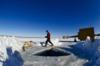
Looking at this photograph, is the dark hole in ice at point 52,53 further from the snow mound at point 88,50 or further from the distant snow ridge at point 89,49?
the distant snow ridge at point 89,49

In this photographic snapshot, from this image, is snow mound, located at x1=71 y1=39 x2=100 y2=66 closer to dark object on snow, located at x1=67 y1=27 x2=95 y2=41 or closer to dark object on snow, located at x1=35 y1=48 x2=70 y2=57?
dark object on snow, located at x1=35 y1=48 x2=70 y2=57

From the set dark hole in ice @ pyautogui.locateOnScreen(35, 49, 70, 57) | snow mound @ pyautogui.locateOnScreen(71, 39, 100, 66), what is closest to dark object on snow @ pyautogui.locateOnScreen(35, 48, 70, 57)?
dark hole in ice @ pyautogui.locateOnScreen(35, 49, 70, 57)

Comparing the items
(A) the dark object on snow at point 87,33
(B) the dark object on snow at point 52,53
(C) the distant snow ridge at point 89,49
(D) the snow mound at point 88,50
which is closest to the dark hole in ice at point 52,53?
(B) the dark object on snow at point 52,53

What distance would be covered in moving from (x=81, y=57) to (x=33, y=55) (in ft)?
13.2

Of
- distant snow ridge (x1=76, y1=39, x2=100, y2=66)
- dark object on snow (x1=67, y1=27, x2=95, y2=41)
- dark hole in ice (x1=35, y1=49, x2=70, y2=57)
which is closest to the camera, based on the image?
distant snow ridge (x1=76, y1=39, x2=100, y2=66)

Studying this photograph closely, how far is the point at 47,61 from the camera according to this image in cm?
1738

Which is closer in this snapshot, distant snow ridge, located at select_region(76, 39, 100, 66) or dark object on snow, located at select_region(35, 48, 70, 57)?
distant snow ridge, located at select_region(76, 39, 100, 66)

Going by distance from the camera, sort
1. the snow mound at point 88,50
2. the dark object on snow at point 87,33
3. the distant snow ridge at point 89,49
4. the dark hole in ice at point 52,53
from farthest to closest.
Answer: the dark object on snow at point 87,33
the dark hole in ice at point 52,53
the snow mound at point 88,50
the distant snow ridge at point 89,49

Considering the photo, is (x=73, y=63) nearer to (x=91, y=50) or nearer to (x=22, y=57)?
(x=91, y=50)

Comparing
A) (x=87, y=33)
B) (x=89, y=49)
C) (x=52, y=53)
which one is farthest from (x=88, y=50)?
(x=87, y=33)

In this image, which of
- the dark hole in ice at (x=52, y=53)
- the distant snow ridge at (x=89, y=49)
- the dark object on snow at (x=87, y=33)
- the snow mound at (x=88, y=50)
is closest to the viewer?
the distant snow ridge at (x=89, y=49)

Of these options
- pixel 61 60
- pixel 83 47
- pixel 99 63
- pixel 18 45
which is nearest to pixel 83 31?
pixel 18 45

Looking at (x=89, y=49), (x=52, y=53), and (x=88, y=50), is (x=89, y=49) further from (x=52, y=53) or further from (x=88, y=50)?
(x=52, y=53)

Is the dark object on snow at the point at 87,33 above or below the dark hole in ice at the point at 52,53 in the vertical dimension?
above
